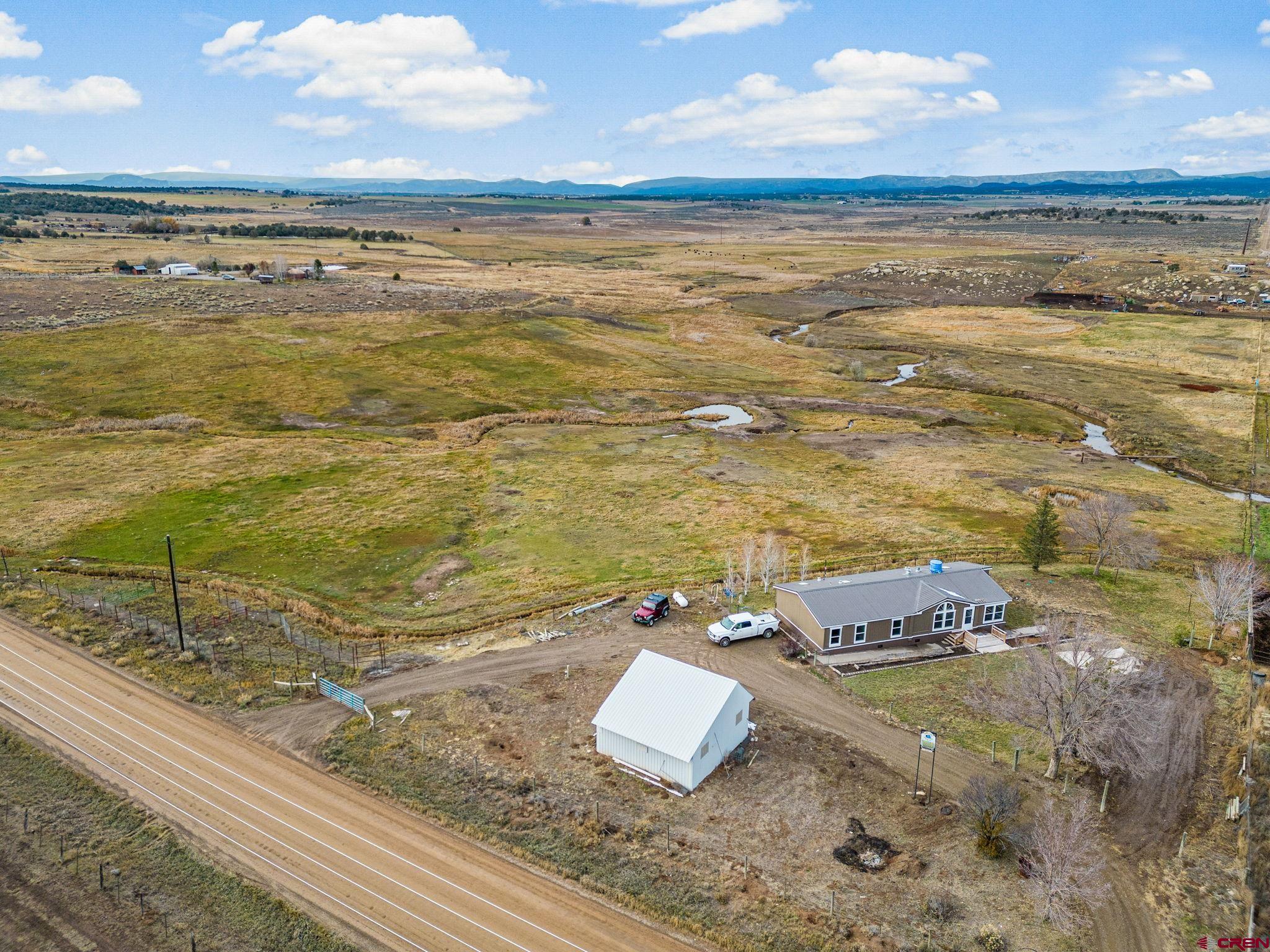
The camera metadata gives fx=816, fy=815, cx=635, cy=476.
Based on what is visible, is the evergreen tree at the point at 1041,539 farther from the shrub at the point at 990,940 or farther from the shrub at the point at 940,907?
the shrub at the point at 990,940

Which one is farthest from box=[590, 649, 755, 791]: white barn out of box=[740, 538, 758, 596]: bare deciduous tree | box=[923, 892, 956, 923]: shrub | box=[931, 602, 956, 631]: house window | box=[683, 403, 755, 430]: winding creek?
box=[683, 403, 755, 430]: winding creek

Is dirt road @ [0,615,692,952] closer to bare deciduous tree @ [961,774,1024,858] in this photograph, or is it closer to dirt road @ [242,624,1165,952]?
dirt road @ [242,624,1165,952]

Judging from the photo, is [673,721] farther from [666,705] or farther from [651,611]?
[651,611]

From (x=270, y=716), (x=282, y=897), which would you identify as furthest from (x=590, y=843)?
(x=270, y=716)

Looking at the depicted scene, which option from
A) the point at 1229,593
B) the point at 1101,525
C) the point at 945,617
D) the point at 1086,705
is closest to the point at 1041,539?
the point at 1101,525

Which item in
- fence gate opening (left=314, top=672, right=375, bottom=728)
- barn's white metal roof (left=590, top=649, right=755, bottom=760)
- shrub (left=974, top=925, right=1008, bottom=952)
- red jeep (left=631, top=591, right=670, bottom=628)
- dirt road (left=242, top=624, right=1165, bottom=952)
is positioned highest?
barn's white metal roof (left=590, top=649, right=755, bottom=760)

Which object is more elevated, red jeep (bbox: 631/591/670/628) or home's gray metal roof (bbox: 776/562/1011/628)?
home's gray metal roof (bbox: 776/562/1011/628)

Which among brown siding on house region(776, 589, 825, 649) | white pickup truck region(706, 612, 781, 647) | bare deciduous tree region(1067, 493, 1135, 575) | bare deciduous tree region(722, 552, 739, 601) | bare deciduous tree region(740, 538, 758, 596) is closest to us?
brown siding on house region(776, 589, 825, 649)
